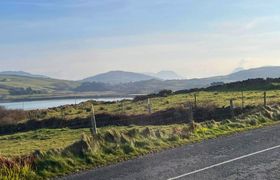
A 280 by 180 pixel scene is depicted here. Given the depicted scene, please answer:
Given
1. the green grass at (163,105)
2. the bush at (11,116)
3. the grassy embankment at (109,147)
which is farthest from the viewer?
the bush at (11,116)

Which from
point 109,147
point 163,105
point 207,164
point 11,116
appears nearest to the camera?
point 207,164

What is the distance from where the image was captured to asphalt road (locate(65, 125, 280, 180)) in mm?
14552

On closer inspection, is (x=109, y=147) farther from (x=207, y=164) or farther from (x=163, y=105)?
(x=163, y=105)

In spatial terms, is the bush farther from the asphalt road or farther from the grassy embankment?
the asphalt road

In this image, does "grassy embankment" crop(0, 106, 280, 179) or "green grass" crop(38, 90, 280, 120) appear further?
"green grass" crop(38, 90, 280, 120)

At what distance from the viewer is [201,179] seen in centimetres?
1389

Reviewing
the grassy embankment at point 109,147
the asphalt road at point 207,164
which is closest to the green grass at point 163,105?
the grassy embankment at point 109,147

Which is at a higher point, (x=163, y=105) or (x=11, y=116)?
(x=163, y=105)

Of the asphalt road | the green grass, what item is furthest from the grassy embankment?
the green grass

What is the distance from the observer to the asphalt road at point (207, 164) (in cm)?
1455

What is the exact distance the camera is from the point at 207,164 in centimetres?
1608

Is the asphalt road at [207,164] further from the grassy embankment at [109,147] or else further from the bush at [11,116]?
the bush at [11,116]

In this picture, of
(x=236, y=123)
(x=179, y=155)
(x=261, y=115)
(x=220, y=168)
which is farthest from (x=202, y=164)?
(x=261, y=115)

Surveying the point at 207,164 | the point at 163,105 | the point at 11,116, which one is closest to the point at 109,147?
the point at 207,164
